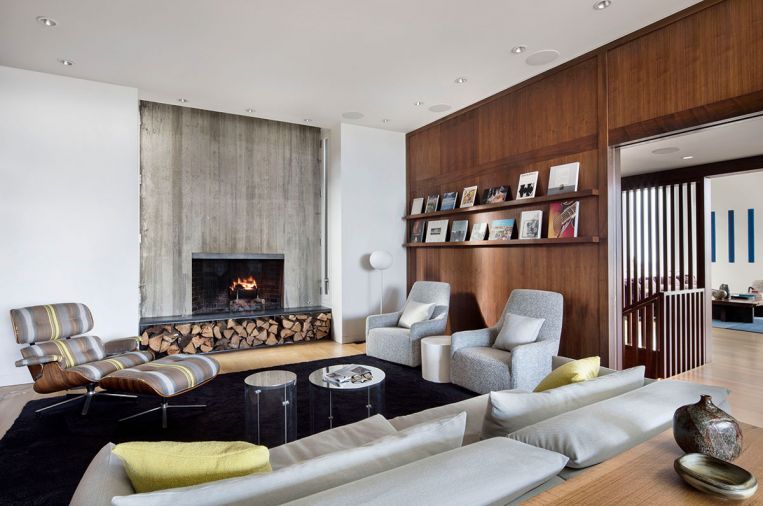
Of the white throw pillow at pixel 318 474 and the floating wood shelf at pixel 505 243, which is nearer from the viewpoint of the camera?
the white throw pillow at pixel 318 474

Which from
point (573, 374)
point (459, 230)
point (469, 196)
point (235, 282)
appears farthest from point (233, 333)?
point (573, 374)

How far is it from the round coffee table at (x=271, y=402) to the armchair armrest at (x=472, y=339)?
1.63m

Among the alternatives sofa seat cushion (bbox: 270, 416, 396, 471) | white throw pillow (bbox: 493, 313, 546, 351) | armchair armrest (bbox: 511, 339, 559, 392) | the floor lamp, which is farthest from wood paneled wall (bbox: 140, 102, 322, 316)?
sofa seat cushion (bbox: 270, 416, 396, 471)

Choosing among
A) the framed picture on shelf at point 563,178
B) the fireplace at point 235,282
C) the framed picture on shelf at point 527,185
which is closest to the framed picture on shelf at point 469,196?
the framed picture on shelf at point 527,185

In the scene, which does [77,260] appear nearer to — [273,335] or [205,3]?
[273,335]

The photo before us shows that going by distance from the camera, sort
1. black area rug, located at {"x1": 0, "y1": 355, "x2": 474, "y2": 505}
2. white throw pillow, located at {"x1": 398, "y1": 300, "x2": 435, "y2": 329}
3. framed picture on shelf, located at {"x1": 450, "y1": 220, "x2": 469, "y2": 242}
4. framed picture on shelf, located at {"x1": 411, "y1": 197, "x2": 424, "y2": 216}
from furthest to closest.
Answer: framed picture on shelf, located at {"x1": 411, "y1": 197, "x2": 424, "y2": 216}, framed picture on shelf, located at {"x1": 450, "y1": 220, "x2": 469, "y2": 242}, white throw pillow, located at {"x1": 398, "y1": 300, "x2": 435, "y2": 329}, black area rug, located at {"x1": 0, "y1": 355, "x2": 474, "y2": 505}

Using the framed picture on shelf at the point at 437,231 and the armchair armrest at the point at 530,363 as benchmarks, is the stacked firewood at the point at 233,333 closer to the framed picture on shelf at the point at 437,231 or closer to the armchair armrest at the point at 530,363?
the framed picture on shelf at the point at 437,231

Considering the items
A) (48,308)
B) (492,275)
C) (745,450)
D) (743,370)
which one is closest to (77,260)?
(48,308)

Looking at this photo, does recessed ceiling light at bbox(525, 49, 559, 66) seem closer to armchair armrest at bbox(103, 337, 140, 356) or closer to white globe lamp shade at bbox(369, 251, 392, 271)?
white globe lamp shade at bbox(369, 251, 392, 271)

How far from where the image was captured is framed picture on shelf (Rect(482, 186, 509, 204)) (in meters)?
4.52

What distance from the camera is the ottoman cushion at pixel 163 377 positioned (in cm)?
282

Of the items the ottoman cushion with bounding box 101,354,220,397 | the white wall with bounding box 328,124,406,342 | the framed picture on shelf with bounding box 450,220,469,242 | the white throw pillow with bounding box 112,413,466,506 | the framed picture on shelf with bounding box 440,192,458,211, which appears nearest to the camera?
the white throw pillow with bounding box 112,413,466,506

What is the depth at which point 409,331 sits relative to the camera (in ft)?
14.8

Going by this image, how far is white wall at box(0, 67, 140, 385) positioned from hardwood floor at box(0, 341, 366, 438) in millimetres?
367
